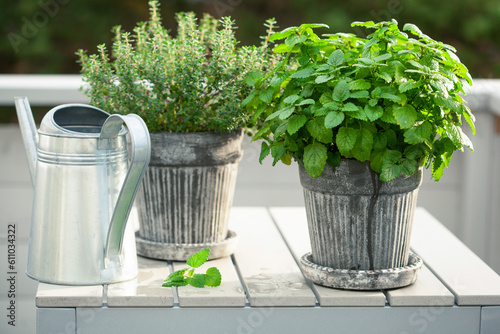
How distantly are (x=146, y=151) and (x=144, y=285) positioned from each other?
0.92 feet

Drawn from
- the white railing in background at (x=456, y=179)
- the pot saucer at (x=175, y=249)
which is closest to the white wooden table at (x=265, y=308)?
the pot saucer at (x=175, y=249)

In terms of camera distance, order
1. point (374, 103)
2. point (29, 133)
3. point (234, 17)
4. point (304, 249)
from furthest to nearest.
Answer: point (234, 17) < point (304, 249) < point (29, 133) < point (374, 103)

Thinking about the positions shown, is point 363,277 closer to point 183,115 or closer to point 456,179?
point 183,115

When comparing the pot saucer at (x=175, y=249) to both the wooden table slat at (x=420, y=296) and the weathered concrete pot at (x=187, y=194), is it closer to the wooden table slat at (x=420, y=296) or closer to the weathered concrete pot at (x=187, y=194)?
the weathered concrete pot at (x=187, y=194)

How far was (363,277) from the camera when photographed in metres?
1.18

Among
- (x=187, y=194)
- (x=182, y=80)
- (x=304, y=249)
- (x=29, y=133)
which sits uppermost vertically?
(x=182, y=80)

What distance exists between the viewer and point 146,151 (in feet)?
3.50

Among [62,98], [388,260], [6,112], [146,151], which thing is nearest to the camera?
[146,151]

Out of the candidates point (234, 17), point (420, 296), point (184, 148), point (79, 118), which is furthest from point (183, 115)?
point (234, 17)

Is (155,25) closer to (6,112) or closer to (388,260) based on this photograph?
(388,260)

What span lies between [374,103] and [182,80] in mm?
381

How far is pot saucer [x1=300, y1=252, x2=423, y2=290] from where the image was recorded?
118 centimetres

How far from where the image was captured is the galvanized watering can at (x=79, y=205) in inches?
45.9

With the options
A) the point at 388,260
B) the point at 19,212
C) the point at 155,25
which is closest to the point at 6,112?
the point at 19,212
